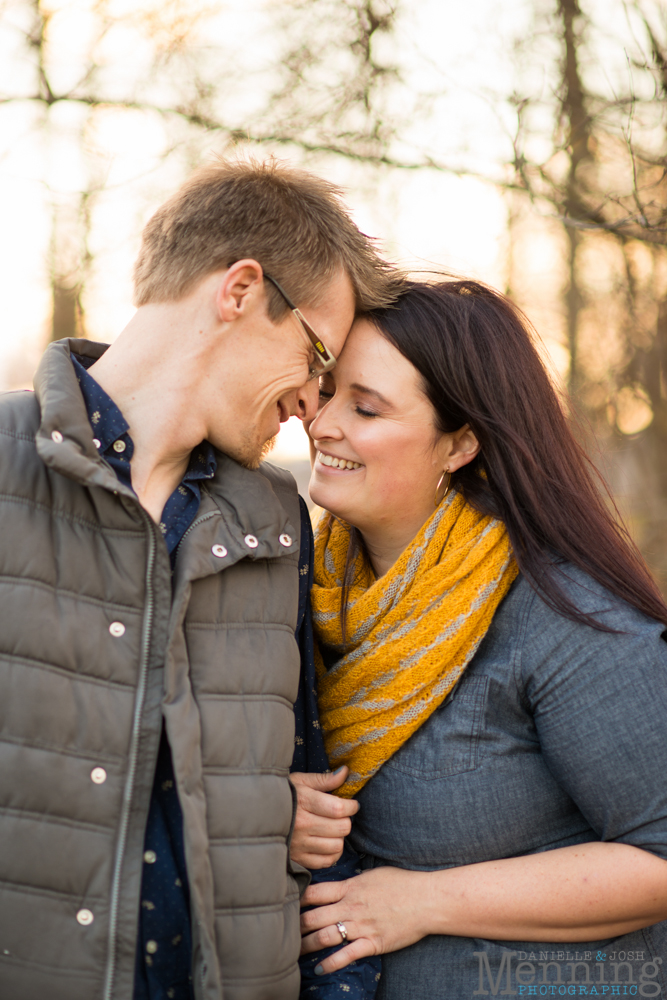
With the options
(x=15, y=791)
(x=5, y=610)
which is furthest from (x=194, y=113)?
(x=15, y=791)

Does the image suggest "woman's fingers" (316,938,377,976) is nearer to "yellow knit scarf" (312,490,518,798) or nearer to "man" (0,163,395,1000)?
"man" (0,163,395,1000)

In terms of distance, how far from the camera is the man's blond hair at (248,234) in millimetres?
1780

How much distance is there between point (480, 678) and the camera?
188 cm

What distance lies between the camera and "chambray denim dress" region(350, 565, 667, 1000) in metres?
1.69

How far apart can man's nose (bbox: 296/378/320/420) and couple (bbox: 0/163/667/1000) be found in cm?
1

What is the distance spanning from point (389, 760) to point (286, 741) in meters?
0.41

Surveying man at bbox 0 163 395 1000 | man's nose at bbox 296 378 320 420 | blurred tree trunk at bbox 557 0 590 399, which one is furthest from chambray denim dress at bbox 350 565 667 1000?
blurred tree trunk at bbox 557 0 590 399

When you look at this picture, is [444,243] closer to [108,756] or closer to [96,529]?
[96,529]

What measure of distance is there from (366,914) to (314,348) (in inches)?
51.3

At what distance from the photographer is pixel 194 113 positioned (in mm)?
2979

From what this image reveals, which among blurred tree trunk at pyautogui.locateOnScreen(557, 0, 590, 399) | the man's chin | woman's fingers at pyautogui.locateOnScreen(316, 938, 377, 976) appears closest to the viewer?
woman's fingers at pyautogui.locateOnScreen(316, 938, 377, 976)

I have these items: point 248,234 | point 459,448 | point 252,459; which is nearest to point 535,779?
point 459,448

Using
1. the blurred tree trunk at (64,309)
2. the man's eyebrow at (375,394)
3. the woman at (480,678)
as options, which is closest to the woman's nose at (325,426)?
the woman at (480,678)

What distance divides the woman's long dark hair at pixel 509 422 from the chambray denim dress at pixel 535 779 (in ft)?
0.41
